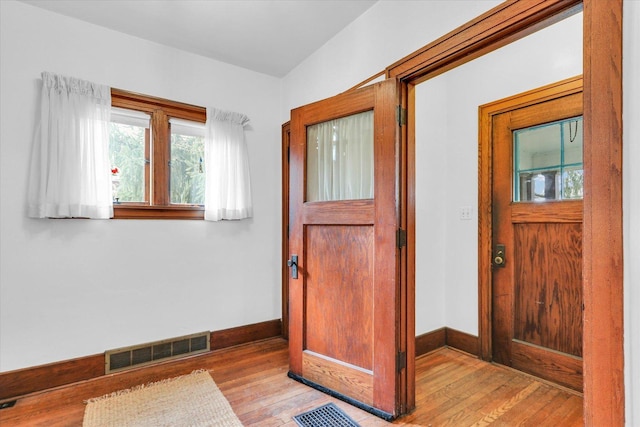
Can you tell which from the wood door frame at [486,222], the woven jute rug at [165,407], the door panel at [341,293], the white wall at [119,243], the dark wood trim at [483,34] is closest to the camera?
the dark wood trim at [483,34]

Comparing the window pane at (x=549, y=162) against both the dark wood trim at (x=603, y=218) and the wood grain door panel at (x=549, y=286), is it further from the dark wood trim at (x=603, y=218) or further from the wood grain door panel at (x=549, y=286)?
the dark wood trim at (x=603, y=218)

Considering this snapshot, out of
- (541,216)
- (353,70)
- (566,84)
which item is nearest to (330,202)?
(353,70)

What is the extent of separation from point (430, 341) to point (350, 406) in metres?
1.16

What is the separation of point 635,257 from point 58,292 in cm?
327

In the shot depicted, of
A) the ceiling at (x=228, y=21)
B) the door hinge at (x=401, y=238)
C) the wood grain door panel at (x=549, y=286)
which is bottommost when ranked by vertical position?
the wood grain door panel at (x=549, y=286)

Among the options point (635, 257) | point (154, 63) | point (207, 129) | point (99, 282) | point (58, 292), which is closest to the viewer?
point (635, 257)

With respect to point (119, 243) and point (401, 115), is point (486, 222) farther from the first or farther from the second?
point (119, 243)

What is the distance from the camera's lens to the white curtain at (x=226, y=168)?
9.29ft

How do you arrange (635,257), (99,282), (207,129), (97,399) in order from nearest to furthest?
(635,257) < (97,399) < (99,282) < (207,129)

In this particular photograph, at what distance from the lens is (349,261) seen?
211cm

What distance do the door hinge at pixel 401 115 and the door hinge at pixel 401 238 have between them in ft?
2.17

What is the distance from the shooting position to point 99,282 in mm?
2424

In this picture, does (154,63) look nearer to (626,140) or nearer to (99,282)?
(99,282)

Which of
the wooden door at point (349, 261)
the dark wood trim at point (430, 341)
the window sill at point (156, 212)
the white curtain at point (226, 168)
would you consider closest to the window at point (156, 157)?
the window sill at point (156, 212)
